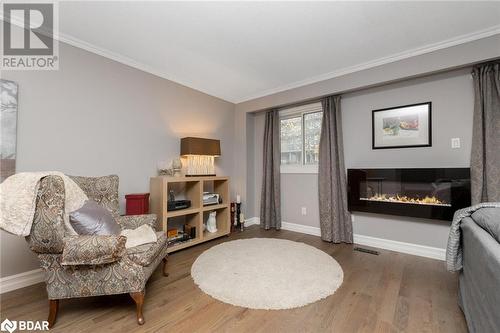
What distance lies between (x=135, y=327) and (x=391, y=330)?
5.49ft

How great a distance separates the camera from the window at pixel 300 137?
372 cm

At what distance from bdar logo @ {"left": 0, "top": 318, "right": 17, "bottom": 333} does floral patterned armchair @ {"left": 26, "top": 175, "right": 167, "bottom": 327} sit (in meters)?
0.23

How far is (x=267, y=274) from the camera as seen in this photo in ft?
7.09

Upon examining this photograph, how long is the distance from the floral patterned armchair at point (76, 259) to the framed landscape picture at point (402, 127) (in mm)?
3035

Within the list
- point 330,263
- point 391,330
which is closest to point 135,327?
point 391,330

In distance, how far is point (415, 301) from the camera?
1.75m

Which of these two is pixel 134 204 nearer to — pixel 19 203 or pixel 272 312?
pixel 19 203

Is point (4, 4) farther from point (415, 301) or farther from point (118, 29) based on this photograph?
point (415, 301)

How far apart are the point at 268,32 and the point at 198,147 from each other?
173 cm

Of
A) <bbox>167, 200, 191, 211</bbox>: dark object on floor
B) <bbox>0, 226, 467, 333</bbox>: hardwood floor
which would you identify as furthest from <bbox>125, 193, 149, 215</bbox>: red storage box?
<bbox>0, 226, 467, 333</bbox>: hardwood floor

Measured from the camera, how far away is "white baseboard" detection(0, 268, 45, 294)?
1904 mm

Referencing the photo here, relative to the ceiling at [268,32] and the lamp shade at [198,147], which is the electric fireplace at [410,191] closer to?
the ceiling at [268,32]

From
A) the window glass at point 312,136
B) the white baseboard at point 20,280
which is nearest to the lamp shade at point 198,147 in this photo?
the window glass at point 312,136

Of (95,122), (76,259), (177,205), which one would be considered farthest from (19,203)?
(177,205)
